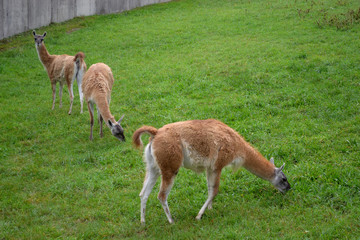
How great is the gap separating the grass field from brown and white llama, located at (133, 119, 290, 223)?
40 cm

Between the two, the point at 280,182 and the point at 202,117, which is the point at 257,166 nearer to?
the point at 280,182

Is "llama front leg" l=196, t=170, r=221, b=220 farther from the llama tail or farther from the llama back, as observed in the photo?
the llama back

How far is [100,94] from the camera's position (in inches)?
370

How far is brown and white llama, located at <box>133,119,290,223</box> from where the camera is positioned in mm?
5523

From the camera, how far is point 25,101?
12141 millimetres

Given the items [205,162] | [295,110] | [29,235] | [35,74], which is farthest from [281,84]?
[35,74]

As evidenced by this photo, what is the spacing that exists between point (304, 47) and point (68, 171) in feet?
29.1

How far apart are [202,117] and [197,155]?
3.71 meters

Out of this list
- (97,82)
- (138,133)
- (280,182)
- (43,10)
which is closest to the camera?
(138,133)

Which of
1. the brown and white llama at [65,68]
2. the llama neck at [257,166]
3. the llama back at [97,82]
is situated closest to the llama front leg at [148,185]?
the llama neck at [257,166]

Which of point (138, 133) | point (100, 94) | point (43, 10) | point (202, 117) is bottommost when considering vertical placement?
point (202, 117)

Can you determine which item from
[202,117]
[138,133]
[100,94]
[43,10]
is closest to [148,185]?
[138,133]

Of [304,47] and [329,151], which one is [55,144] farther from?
[304,47]

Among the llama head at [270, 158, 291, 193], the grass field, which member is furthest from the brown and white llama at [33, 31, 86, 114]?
the llama head at [270, 158, 291, 193]
